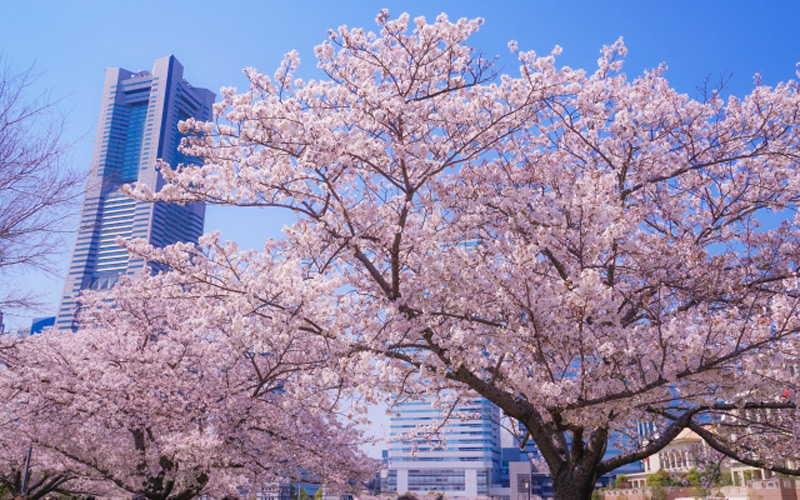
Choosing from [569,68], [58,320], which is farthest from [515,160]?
[58,320]

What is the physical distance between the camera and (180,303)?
15.4m

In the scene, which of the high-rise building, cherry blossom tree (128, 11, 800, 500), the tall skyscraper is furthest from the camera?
the high-rise building

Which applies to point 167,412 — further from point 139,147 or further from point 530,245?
point 139,147

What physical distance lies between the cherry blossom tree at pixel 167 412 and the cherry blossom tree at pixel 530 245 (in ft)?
15.3

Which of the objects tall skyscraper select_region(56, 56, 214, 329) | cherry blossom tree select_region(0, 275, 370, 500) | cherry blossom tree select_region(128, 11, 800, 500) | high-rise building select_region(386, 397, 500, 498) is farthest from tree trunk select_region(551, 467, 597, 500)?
high-rise building select_region(386, 397, 500, 498)

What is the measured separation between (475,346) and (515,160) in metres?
4.03

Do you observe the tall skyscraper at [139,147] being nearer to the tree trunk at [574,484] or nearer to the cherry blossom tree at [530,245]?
the cherry blossom tree at [530,245]

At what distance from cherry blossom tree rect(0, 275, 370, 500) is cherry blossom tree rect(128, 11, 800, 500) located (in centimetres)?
468

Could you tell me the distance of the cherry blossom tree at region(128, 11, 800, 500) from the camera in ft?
24.3

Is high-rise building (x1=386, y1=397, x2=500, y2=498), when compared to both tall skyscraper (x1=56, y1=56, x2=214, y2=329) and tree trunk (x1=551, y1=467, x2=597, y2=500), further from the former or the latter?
tree trunk (x1=551, y1=467, x2=597, y2=500)

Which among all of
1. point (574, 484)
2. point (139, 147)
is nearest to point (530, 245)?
point (574, 484)

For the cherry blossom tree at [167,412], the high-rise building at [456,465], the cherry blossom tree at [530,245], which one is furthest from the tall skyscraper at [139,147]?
the cherry blossom tree at [530,245]

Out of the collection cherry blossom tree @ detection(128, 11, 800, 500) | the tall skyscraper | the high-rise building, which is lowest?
the high-rise building

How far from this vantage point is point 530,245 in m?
7.07
